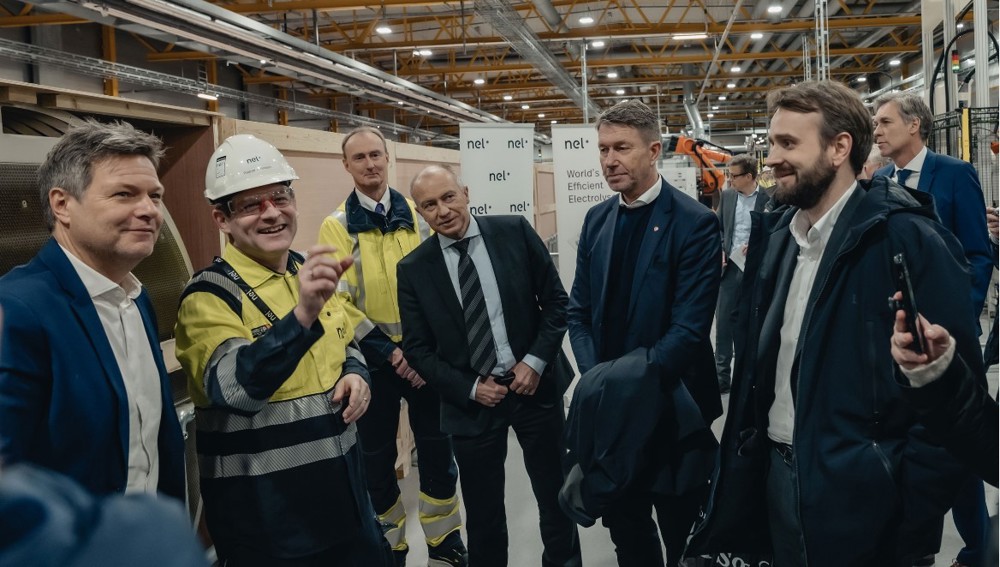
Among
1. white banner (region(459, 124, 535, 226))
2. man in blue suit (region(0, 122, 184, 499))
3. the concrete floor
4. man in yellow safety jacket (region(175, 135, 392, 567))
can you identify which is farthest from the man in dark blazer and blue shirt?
white banner (region(459, 124, 535, 226))

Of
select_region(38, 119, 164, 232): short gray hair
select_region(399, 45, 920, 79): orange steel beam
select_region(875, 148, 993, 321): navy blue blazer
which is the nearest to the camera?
select_region(38, 119, 164, 232): short gray hair

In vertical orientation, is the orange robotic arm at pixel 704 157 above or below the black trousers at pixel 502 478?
above

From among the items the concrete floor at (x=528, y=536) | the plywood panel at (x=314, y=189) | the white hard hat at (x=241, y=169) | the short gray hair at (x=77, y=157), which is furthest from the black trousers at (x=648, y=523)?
the plywood panel at (x=314, y=189)

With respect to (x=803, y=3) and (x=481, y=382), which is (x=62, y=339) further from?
(x=803, y=3)

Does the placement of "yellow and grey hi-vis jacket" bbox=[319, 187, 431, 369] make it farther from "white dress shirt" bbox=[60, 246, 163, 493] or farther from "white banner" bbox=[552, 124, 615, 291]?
"white banner" bbox=[552, 124, 615, 291]

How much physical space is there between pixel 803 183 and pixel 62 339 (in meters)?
1.69

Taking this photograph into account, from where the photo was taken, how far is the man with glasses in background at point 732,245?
5.59 m

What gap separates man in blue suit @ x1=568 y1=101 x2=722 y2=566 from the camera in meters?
2.19

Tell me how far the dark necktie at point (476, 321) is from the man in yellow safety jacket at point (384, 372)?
1.51 ft

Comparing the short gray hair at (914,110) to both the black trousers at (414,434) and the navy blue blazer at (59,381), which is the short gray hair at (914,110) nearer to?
the black trousers at (414,434)

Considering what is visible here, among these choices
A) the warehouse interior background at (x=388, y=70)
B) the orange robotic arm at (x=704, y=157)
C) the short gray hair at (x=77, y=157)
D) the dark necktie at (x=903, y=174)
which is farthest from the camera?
the orange robotic arm at (x=704, y=157)

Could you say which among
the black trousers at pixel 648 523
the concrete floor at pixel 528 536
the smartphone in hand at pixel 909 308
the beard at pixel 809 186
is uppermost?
the beard at pixel 809 186

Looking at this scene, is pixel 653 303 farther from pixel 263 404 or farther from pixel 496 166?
pixel 496 166

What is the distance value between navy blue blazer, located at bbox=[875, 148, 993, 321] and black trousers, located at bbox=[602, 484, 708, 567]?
154cm
